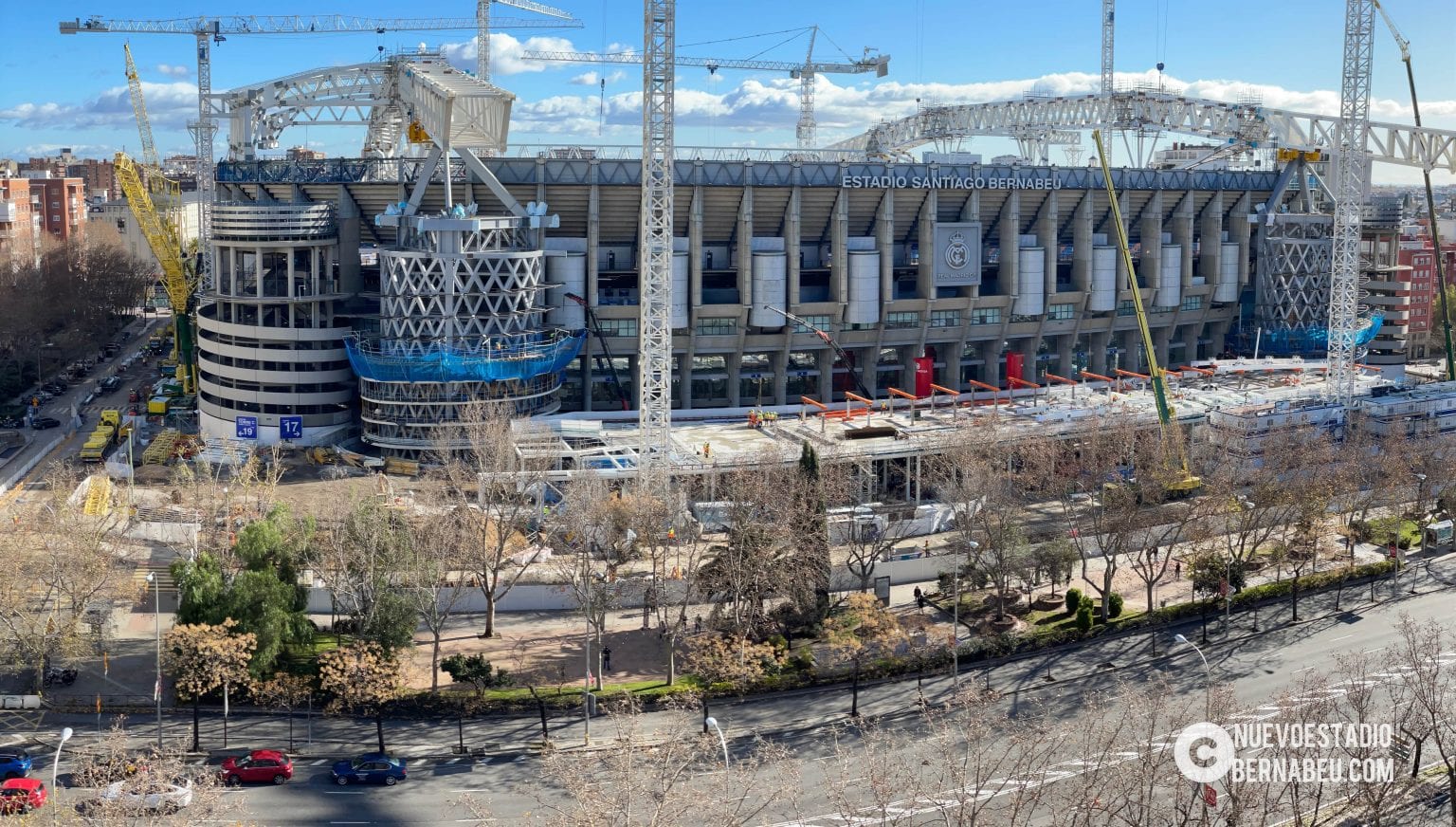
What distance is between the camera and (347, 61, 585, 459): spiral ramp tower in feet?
301

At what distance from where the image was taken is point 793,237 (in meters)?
107

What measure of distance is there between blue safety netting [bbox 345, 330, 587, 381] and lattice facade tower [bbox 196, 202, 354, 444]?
4101 millimetres

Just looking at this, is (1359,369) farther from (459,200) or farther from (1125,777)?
(1125,777)

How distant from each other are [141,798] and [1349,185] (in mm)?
86361

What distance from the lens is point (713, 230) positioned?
108500mm

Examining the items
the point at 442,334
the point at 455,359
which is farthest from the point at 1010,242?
the point at 442,334

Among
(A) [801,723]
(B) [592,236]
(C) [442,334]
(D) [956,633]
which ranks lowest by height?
(A) [801,723]

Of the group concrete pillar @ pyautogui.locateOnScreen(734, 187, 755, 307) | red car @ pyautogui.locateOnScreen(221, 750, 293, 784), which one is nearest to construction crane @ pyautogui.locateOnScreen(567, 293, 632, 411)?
concrete pillar @ pyautogui.locateOnScreen(734, 187, 755, 307)

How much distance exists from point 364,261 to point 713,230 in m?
26.5

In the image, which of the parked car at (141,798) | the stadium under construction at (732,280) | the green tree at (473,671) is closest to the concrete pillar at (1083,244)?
the stadium under construction at (732,280)

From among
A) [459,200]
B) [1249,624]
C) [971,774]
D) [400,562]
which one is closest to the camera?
[971,774]

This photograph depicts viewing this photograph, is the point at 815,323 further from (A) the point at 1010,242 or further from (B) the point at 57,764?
(B) the point at 57,764

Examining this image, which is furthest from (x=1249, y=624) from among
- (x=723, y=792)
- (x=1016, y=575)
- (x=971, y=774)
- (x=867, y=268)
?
(x=867, y=268)

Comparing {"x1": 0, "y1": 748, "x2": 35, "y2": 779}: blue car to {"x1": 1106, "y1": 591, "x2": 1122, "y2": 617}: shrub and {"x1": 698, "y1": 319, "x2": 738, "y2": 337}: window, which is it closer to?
{"x1": 1106, "y1": 591, "x2": 1122, "y2": 617}: shrub
